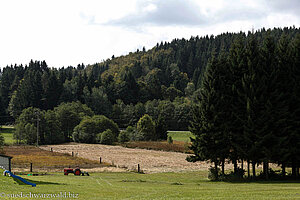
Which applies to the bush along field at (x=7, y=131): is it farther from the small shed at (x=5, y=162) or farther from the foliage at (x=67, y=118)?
the small shed at (x=5, y=162)

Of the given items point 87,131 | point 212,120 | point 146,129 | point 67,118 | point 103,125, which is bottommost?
point 87,131

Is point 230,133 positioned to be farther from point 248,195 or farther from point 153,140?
point 153,140

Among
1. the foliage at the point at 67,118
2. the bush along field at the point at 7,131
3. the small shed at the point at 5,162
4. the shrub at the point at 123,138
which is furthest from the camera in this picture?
A: the bush along field at the point at 7,131

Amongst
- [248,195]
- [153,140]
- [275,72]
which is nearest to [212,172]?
[275,72]

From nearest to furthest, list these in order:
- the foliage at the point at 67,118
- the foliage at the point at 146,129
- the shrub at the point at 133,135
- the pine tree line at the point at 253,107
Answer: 1. the pine tree line at the point at 253,107
2. the foliage at the point at 146,129
3. the shrub at the point at 133,135
4. the foliage at the point at 67,118

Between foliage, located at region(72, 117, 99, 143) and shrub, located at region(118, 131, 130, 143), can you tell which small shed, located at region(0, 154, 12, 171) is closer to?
shrub, located at region(118, 131, 130, 143)

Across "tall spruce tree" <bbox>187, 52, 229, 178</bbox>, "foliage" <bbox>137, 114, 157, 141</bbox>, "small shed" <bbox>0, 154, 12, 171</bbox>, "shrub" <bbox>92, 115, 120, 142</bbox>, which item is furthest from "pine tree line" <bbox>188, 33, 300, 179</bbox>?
"shrub" <bbox>92, 115, 120, 142</bbox>

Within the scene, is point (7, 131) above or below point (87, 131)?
below

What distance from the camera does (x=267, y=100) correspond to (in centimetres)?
3244

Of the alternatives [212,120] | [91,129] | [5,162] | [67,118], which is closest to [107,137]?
[91,129]

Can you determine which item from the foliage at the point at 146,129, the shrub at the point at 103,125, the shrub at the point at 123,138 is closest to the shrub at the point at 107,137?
the shrub at the point at 123,138

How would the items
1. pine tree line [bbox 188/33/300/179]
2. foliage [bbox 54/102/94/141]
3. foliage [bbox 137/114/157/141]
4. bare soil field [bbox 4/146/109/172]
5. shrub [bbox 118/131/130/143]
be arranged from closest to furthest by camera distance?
pine tree line [bbox 188/33/300/179]
bare soil field [bbox 4/146/109/172]
shrub [bbox 118/131/130/143]
foliage [bbox 137/114/157/141]
foliage [bbox 54/102/94/141]

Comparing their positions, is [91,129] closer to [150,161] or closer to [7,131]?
[7,131]

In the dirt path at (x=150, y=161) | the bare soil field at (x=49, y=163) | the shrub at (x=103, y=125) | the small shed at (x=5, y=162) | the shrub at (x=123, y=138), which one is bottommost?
the dirt path at (x=150, y=161)
